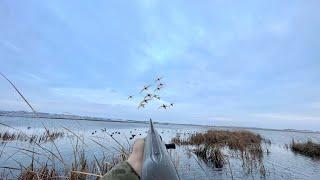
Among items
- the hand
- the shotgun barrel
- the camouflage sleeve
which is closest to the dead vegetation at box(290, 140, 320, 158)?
the hand

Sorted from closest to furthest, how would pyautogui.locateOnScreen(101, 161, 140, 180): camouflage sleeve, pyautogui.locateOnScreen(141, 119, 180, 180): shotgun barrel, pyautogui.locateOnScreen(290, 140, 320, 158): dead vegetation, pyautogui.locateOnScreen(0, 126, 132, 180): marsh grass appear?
1. pyautogui.locateOnScreen(141, 119, 180, 180): shotgun barrel
2. pyautogui.locateOnScreen(101, 161, 140, 180): camouflage sleeve
3. pyautogui.locateOnScreen(0, 126, 132, 180): marsh grass
4. pyautogui.locateOnScreen(290, 140, 320, 158): dead vegetation

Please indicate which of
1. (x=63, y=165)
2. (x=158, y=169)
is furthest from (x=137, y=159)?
(x=63, y=165)

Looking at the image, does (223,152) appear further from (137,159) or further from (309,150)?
(137,159)

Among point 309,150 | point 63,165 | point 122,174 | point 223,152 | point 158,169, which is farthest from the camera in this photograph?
point 309,150

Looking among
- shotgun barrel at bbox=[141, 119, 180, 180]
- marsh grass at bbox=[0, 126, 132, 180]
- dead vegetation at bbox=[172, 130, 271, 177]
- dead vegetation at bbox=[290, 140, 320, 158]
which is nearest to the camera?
shotgun barrel at bbox=[141, 119, 180, 180]

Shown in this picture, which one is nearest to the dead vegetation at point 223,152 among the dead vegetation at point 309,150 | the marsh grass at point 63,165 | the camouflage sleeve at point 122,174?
the marsh grass at point 63,165

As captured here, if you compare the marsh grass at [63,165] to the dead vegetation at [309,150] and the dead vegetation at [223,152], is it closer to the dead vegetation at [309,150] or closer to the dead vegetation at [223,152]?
the dead vegetation at [223,152]

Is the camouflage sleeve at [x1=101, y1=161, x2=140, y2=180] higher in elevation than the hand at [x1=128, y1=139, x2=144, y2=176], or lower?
lower

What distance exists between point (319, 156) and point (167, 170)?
A: 3203cm

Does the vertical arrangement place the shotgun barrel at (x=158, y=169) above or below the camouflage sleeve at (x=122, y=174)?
above

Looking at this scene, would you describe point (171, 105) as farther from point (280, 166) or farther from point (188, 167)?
point (280, 166)

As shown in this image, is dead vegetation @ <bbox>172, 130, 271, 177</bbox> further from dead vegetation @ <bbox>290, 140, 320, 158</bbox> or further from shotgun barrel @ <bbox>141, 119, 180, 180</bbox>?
shotgun barrel @ <bbox>141, 119, 180, 180</bbox>

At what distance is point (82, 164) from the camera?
29.3ft

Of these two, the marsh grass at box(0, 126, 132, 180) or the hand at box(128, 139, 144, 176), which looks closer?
the hand at box(128, 139, 144, 176)
